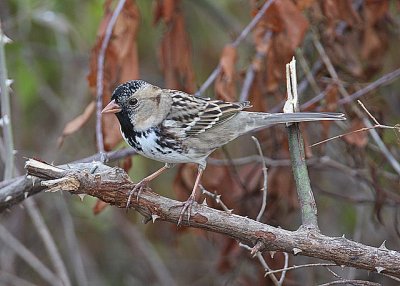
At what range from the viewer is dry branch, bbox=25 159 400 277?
2729 mm

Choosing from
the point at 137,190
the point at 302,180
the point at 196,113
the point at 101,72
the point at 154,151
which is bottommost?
the point at 137,190

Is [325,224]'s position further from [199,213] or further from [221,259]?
[199,213]

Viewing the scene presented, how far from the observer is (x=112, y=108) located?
3598 mm

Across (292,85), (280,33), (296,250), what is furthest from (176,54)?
(296,250)

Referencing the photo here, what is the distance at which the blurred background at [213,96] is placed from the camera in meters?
4.26

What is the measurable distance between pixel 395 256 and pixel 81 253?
4.02 meters

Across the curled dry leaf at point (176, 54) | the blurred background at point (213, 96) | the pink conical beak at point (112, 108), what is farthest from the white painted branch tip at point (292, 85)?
the curled dry leaf at point (176, 54)

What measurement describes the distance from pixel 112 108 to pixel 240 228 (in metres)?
1.08

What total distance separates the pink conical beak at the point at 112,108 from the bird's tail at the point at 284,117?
2.43 ft

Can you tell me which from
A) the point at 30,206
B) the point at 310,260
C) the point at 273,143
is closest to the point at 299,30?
the point at 273,143

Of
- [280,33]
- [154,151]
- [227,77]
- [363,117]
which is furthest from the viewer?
[363,117]

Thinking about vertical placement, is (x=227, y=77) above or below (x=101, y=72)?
above

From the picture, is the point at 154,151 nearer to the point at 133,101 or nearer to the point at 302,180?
the point at 133,101

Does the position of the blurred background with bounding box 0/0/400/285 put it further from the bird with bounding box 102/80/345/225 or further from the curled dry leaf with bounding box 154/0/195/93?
the bird with bounding box 102/80/345/225
